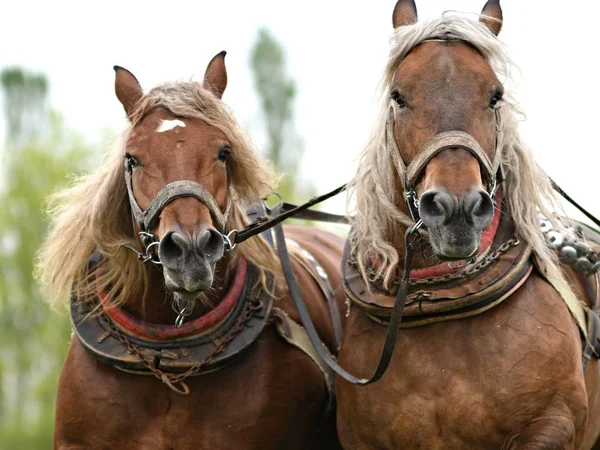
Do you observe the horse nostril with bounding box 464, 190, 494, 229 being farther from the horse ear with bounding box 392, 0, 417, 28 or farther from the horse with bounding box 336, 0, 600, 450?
the horse ear with bounding box 392, 0, 417, 28

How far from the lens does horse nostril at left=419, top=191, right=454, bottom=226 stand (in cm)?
380

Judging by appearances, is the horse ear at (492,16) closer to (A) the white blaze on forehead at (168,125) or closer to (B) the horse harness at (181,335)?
(A) the white blaze on forehead at (168,125)

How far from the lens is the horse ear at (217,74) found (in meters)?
4.92

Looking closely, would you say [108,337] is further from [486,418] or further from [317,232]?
[317,232]

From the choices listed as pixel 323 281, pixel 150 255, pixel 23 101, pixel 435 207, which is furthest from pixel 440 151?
pixel 23 101

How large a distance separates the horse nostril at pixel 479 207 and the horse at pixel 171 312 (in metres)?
1.08

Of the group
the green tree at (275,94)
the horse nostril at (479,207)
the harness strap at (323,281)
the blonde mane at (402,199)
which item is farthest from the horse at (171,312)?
the green tree at (275,94)

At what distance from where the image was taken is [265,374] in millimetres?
4930

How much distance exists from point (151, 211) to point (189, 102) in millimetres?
578

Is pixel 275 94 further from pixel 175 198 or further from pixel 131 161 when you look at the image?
pixel 175 198

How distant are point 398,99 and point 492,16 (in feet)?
2.36

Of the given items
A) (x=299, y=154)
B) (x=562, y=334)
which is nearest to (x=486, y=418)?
(x=562, y=334)

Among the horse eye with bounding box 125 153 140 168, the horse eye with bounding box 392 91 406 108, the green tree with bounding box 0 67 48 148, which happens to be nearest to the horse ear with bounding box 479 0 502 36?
the horse eye with bounding box 392 91 406 108

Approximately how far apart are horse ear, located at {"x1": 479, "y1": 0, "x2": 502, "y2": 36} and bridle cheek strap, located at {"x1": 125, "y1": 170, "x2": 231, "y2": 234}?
1415 mm
